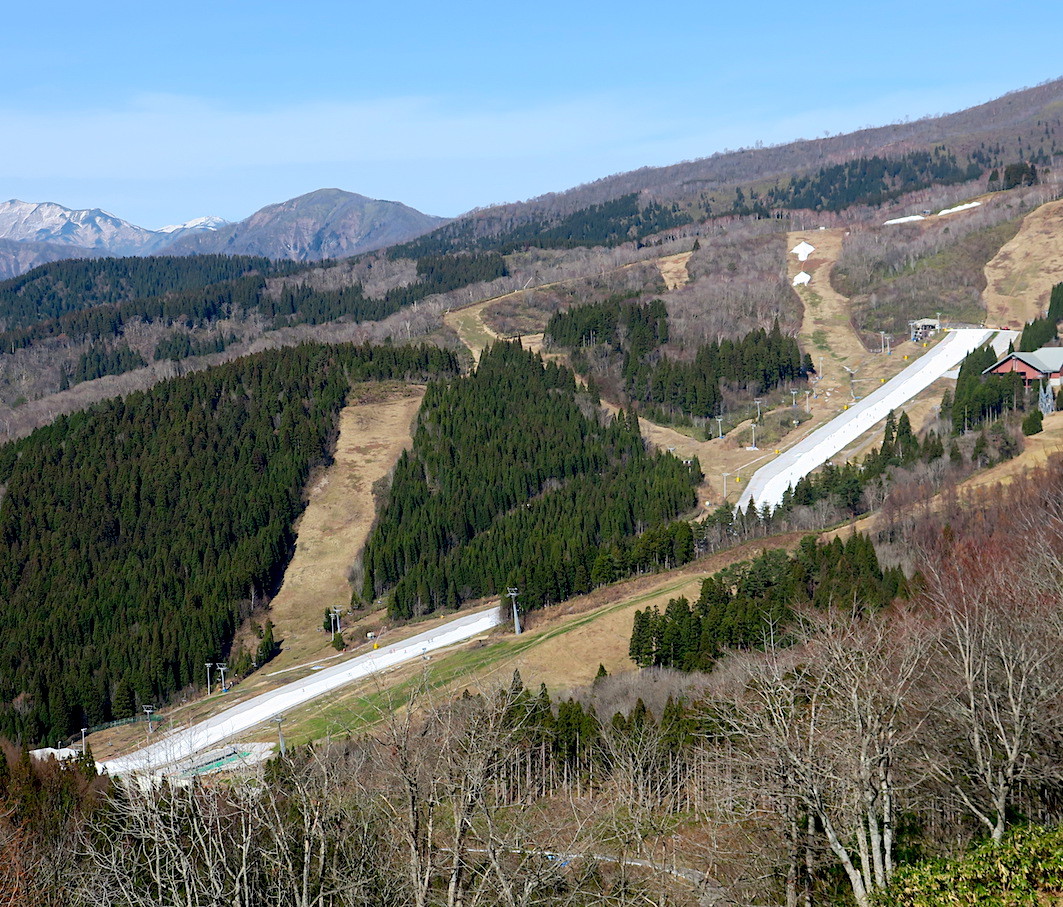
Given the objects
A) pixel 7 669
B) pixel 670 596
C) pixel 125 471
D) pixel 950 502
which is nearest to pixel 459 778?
pixel 670 596

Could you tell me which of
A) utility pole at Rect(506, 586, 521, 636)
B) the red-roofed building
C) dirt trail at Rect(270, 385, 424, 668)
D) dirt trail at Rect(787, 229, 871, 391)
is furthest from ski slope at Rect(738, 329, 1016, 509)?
dirt trail at Rect(270, 385, 424, 668)

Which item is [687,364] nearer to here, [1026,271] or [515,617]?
[1026,271]

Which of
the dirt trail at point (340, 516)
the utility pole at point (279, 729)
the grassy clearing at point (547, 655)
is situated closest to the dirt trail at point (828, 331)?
the dirt trail at point (340, 516)

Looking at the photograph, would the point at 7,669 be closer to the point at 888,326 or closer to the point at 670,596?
the point at 670,596

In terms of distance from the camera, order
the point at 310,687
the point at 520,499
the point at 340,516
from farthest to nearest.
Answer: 1. the point at 340,516
2. the point at 520,499
3. the point at 310,687

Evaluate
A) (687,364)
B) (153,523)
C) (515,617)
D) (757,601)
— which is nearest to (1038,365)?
(687,364)

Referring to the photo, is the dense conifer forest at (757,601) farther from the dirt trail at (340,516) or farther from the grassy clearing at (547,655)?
the dirt trail at (340,516)

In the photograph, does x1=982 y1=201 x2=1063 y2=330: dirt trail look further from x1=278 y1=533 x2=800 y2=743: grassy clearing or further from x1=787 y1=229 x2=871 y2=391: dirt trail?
x1=278 y1=533 x2=800 y2=743: grassy clearing
